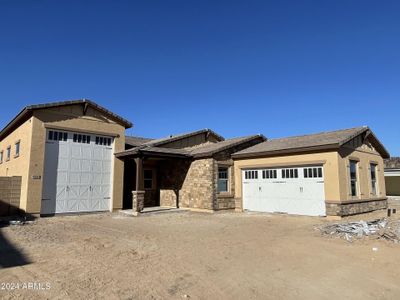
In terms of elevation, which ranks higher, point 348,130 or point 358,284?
point 348,130

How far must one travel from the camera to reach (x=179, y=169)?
18828mm

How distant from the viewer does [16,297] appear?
4.54 m

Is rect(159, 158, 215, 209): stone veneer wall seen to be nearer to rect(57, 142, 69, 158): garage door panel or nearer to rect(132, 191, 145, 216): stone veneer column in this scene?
rect(132, 191, 145, 216): stone veneer column

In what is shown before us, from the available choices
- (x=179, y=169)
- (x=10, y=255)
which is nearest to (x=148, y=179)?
(x=179, y=169)

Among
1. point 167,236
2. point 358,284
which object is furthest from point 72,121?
point 358,284

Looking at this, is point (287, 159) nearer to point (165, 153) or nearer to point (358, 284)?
point (165, 153)

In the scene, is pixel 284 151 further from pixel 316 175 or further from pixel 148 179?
pixel 148 179

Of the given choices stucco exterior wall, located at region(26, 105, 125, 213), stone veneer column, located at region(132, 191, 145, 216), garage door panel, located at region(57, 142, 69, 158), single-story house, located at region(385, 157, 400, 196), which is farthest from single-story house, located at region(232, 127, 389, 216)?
single-story house, located at region(385, 157, 400, 196)

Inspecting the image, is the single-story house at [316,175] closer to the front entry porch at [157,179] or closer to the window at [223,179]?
the window at [223,179]

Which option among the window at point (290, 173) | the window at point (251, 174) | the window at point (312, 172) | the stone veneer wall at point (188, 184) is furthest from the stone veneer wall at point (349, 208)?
the stone veneer wall at point (188, 184)

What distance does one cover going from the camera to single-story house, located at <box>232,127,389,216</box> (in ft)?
45.1

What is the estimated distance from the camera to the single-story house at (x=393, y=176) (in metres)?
29.0

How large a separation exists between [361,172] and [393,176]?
55.8 ft

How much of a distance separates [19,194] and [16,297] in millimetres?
11818
